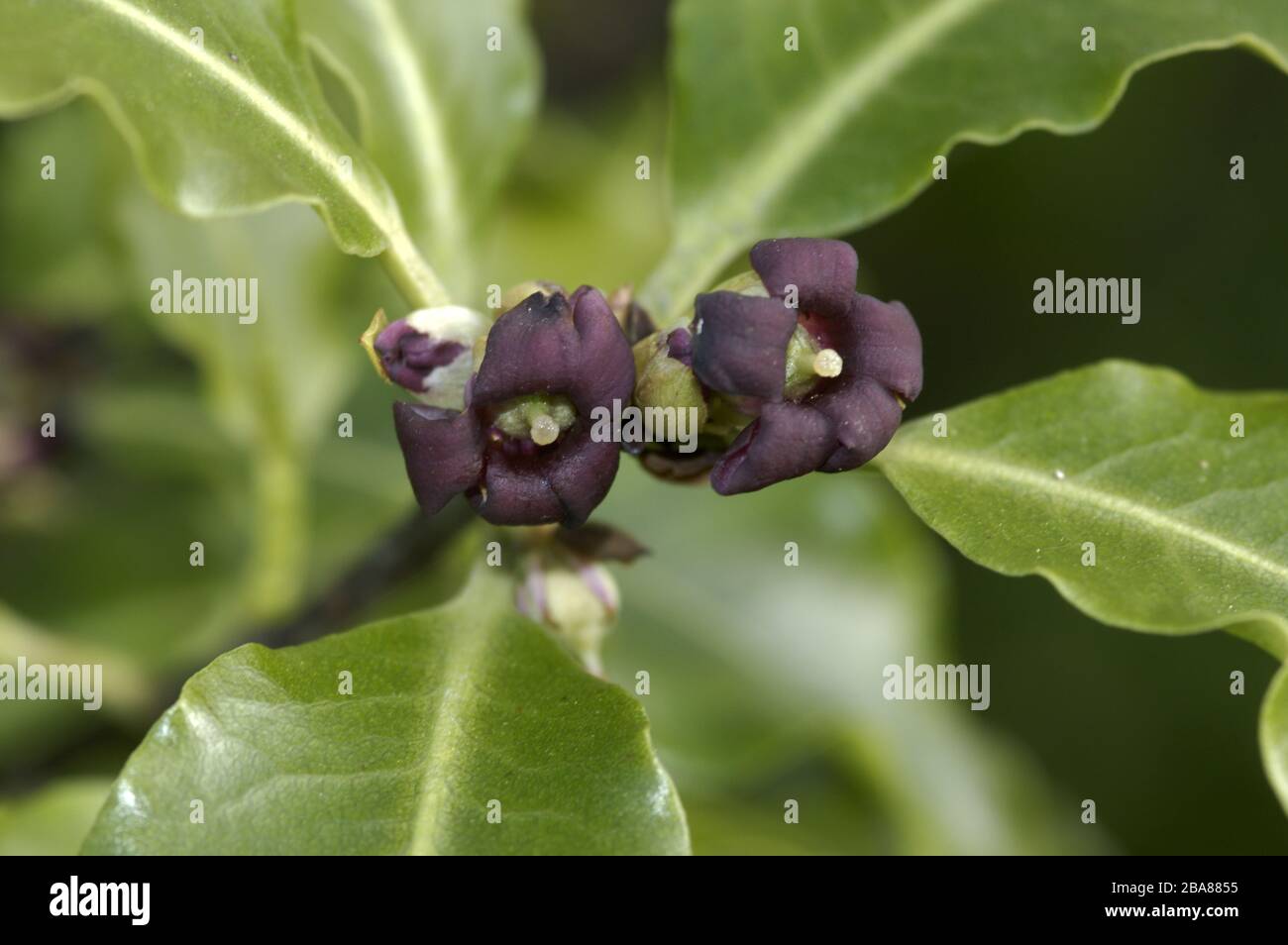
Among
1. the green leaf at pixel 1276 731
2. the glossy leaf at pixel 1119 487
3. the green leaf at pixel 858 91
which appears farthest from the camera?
the green leaf at pixel 858 91

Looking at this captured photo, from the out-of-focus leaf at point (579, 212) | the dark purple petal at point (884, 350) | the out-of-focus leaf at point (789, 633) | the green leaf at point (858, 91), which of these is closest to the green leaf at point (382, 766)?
the dark purple petal at point (884, 350)

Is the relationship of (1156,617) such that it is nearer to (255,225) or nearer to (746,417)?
(746,417)

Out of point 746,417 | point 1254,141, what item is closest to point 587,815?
point 746,417

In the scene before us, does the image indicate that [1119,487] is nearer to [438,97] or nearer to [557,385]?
[557,385]

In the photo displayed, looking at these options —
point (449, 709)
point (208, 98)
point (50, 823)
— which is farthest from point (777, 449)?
point (50, 823)

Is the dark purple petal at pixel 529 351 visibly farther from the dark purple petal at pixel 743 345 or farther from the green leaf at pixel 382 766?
the green leaf at pixel 382 766

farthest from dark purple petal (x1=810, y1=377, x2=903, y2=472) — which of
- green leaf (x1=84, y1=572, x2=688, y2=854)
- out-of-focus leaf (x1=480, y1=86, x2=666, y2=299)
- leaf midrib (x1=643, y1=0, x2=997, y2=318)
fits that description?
out-of-focus leaf (x1=480, y1=86, x2=666, y2=299)
